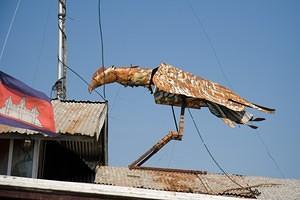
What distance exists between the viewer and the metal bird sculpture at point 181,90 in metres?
Result: 11.0

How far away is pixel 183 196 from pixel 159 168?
5077mm

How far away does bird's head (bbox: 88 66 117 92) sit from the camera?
452 inches

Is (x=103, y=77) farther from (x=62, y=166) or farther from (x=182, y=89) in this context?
(x=62, y=166)

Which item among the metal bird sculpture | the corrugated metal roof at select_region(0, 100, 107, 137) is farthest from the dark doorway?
the metal bird sculpture

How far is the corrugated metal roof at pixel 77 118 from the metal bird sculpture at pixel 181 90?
4.49 ft

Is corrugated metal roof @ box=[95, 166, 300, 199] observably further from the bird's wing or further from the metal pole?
the metal pole

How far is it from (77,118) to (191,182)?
3130 millimetres

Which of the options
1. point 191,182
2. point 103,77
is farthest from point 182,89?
point 191,182

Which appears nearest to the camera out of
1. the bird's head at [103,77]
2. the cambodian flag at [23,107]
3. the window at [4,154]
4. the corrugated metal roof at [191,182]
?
the cambodian flag at [23,107]

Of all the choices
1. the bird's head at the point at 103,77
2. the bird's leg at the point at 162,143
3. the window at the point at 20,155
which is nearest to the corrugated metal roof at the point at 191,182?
the bird's leg at the point at 162,143

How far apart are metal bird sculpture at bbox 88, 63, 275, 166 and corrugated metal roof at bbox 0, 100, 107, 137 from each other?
137 cm

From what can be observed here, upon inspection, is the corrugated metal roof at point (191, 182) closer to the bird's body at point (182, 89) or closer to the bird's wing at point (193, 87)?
the bird's body at point (182, 89)

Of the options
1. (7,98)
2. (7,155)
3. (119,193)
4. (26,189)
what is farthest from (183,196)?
(7,155)

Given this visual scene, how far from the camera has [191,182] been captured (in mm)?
10578
